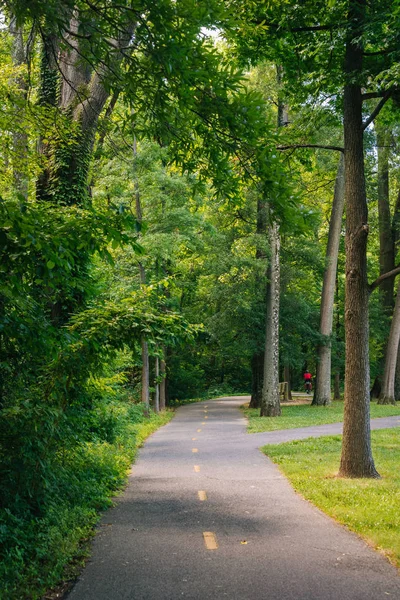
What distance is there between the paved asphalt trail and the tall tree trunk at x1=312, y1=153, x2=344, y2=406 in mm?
20078

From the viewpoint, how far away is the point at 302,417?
24.9 meters

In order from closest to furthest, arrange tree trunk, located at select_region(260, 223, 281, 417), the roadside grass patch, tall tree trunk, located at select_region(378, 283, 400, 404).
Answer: the roadside grass patch → tree trunk, located at select_region(260, 223, 281, 417) → tall tree trunk, located at select_region(378, 283, 400, 404)

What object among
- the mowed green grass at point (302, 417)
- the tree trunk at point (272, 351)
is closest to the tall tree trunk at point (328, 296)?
the mowed green grass at point (302, 417)

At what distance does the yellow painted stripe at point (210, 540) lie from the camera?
6724 millimetres

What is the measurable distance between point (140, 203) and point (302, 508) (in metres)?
17.5

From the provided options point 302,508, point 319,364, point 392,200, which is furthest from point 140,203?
point 392,200

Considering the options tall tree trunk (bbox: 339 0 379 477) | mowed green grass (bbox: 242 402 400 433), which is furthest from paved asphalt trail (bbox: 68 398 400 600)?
mowed green grass (bbox: 242 402 400 433)

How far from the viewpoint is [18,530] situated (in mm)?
6027

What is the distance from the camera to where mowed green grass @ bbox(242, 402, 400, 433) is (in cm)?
2152

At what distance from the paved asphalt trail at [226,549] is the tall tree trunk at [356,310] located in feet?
4.90

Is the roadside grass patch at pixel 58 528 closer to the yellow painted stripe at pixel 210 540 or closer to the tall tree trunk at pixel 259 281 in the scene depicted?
the yellow painted stripe at pixel 210 540

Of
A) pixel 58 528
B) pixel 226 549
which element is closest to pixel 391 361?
pixel 226 549

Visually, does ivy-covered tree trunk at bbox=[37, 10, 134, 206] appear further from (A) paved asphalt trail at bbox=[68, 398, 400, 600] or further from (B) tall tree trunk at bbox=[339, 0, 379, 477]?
(A) paved asphalt trail at bbox=[68, 398, 400, 600]

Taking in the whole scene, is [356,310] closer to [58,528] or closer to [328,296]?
[58,528]
